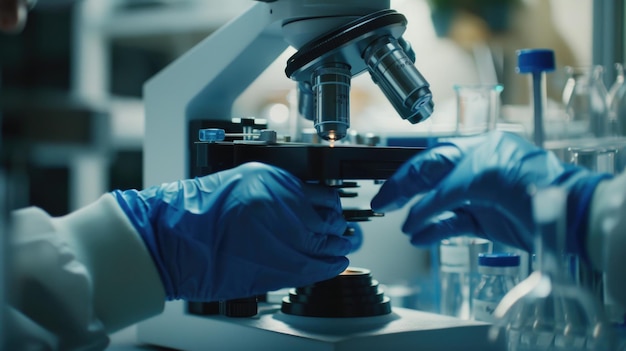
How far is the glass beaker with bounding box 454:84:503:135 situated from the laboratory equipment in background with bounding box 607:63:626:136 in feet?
1.43

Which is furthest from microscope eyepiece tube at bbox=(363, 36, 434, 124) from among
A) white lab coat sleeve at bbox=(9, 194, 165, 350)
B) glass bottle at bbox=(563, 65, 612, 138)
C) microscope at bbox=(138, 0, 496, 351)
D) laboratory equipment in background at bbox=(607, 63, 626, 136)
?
laboratory equipment in background at bbox=(607, 63, 626, 136)

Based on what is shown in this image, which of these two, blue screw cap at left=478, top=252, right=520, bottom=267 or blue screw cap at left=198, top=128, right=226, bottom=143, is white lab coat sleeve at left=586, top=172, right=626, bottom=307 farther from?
blue screw cap at left=198, top=128, right=226, bottom=143

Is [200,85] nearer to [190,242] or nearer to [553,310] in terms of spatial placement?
[190,242]

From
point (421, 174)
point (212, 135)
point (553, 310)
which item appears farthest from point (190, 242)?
point (553, 310)

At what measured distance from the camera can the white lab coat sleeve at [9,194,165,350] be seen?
0.94 m

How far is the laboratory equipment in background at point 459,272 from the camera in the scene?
4.79 feet

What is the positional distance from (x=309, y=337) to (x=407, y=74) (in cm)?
39

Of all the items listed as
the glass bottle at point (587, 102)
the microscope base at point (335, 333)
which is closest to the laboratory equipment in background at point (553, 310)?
the microscope base at point (335, 333)

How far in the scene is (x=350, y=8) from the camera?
109 centimetres

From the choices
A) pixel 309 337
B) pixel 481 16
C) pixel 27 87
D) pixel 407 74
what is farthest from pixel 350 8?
pixel 481 16

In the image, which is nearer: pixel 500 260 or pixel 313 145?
pixel 313 145

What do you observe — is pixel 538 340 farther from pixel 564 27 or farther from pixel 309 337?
pixel 564 27

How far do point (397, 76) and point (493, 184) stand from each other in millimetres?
207

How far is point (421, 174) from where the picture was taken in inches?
39.4
